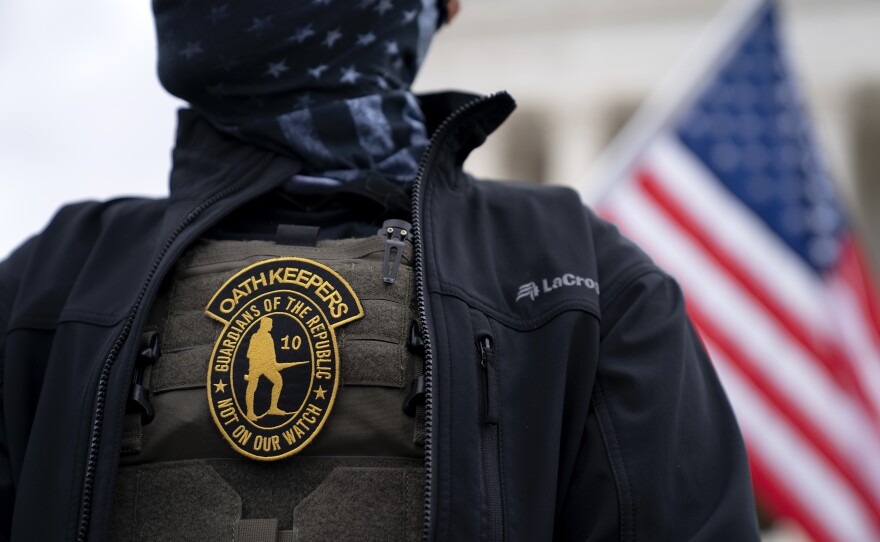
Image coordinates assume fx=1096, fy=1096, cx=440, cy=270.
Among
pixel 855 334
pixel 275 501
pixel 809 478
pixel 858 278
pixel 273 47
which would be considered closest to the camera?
pixel 275 501

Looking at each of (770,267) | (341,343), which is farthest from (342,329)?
(770,267)

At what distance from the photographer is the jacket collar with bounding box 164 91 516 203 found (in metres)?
1.82

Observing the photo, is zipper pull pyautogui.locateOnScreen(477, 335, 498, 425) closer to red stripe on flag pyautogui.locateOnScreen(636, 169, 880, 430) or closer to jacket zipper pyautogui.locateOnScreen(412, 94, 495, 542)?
jacket zipper pyautogui.locateOnScreen(412, 94, 495, 542)

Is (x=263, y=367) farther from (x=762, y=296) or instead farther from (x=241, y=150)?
(x=762, y=296)

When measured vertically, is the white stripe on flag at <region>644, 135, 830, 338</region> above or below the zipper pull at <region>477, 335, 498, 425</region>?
above

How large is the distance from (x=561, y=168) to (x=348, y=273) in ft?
62.0

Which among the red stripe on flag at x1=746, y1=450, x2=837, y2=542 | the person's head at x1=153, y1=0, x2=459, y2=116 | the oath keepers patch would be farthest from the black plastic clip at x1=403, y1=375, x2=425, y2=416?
the red stripe on flag at x1=746, y1=450, x2=837, y2=542

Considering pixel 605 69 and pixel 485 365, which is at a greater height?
pixel 605 69

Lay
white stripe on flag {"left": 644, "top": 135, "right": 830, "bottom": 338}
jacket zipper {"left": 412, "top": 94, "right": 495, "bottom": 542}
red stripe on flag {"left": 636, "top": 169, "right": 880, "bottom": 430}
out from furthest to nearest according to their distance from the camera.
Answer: white stripe on flag {"left": 644, "top": 135, "right": 830, "bottom": 338}
red stripe on flag {"left": 636, "top": 169, "right": 880, "bottom": 430}
jacket zipper {"left": 412, "top": 94, "right": 495, "bottom": 542}

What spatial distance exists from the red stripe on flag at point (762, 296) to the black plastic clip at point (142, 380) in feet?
9.96

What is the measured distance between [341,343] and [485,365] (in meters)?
0.21

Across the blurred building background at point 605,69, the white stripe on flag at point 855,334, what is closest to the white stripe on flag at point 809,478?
the white stripe on flag at point 855,334

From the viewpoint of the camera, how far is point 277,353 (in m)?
1.59

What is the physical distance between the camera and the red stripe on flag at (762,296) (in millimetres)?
4031
